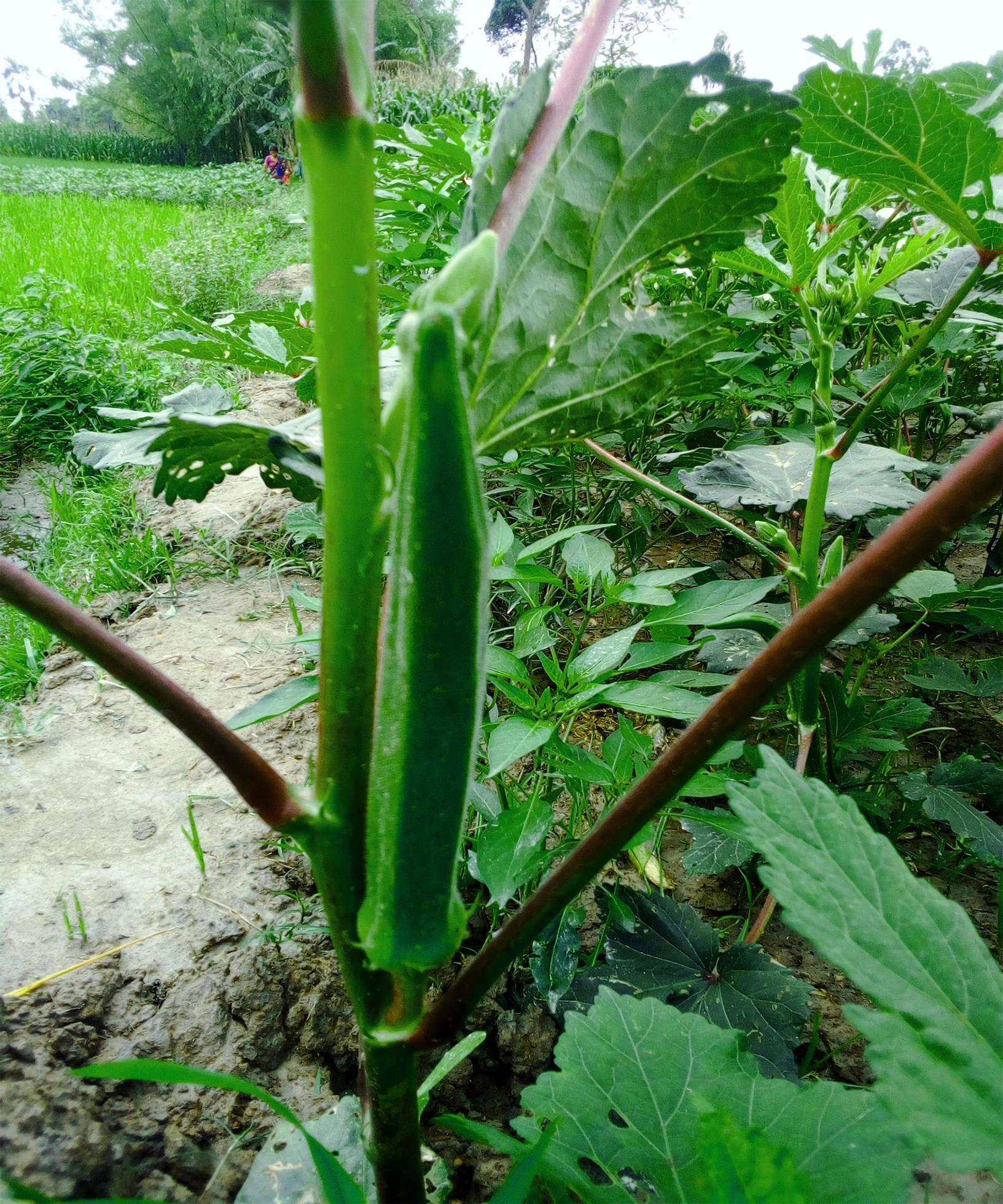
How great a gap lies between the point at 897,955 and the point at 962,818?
0.70m

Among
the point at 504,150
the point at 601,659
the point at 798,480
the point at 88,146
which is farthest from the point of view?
the point at 88,146

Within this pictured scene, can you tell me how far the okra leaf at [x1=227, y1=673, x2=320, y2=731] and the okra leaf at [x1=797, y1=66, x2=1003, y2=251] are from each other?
0.68m

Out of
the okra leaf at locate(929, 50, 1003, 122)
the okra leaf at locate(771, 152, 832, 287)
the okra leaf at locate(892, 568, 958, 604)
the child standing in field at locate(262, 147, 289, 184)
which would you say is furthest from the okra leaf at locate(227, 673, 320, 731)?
the child standing in field at locate(262, 147, 289, 184)

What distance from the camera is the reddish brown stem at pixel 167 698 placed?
41 centimetres

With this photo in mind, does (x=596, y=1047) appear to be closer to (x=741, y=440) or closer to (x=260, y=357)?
(x=260, y=357)

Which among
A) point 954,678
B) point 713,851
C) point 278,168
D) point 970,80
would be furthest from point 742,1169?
point 278,168

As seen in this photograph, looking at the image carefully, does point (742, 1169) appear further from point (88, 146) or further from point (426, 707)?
point (88, 146)

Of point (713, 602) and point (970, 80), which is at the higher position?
point (970, 80)

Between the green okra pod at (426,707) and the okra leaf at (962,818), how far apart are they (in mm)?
830

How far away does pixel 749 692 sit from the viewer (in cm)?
39

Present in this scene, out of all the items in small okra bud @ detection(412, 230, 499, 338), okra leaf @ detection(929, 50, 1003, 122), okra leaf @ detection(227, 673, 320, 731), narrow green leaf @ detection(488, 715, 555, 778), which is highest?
okra leaf @ detection(929, 50, 1003, 122)

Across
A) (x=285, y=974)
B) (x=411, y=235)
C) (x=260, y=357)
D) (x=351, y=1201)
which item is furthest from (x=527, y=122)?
(x=411, y=235)

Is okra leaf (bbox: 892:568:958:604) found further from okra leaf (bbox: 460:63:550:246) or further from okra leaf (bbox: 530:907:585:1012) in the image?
okra leaf (bbox: 460:63:550:246)

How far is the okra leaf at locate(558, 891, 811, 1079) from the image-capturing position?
2.67ft
